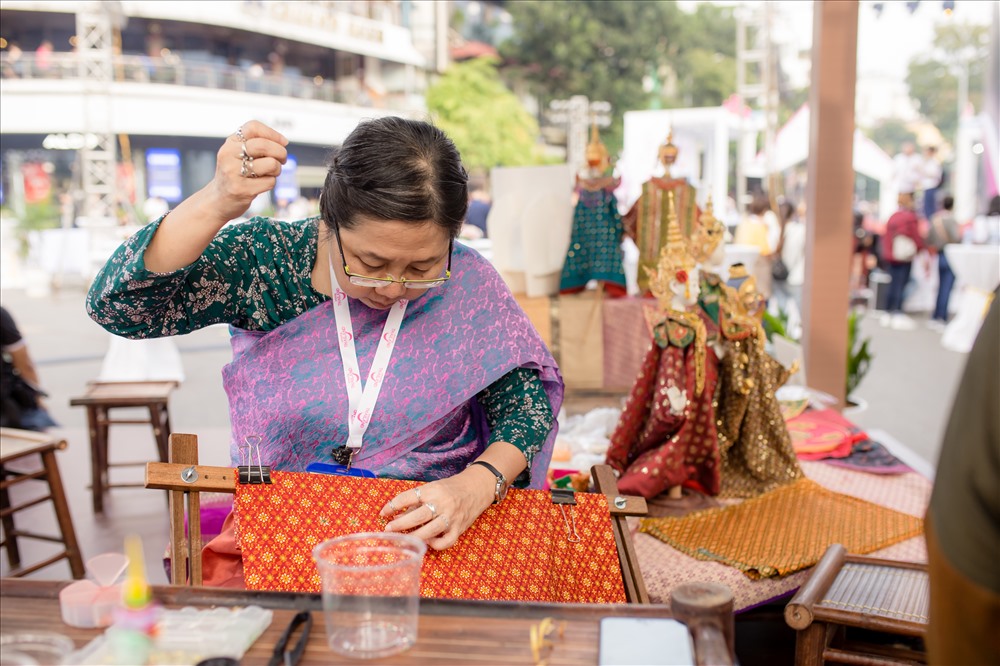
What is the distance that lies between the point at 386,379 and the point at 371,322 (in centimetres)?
13

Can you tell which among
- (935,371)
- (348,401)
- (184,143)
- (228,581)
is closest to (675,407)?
(348,401)

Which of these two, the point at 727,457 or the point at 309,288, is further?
the point at 727,457

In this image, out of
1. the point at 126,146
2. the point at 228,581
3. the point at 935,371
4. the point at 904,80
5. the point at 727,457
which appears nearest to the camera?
the point at 228,581

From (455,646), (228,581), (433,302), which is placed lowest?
(228,581)

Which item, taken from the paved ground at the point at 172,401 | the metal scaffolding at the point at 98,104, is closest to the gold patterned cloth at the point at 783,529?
the paved ground at the point at 172,401

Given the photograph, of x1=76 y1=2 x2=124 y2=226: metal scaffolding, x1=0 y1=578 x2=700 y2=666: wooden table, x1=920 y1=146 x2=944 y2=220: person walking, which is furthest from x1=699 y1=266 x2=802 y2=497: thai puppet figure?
x1=920 y1=146 x2=944 y2=220: person walking

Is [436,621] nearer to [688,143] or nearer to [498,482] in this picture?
[498,482]

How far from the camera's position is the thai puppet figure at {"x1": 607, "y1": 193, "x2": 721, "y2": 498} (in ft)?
9.46

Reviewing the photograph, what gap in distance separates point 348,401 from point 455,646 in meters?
0.77

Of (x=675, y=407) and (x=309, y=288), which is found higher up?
(x=309, y=288)

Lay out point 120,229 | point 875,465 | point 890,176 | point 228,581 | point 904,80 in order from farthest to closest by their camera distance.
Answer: point 904,80, point 890,176, point 120,229, point 875,465, point 228,581

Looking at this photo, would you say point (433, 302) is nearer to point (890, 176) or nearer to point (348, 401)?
point (348, 401)

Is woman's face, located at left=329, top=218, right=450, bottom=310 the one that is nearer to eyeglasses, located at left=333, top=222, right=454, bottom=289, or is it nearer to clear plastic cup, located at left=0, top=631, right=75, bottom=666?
eyeglasses, located at left=333, top=222, right=454, bottom=289

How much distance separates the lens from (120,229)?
34.5ft
